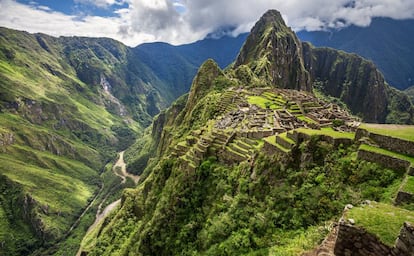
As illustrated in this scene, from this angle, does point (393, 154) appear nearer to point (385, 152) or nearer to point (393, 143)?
point (385, 152)

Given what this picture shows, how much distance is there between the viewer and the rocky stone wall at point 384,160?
1814cm

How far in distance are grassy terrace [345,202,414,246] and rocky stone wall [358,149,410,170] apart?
636 cm

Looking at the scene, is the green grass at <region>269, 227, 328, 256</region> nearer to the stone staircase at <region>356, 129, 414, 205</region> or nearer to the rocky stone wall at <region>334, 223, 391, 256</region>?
the stone staircase at <region>356, 129, 414, 205</region>

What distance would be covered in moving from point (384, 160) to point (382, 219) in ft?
27.8

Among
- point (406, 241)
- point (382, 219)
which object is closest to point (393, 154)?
point (382, 219)

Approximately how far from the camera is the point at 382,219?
1188 cm

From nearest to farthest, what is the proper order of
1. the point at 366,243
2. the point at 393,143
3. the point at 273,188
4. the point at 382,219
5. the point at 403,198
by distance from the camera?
the point at 366,243 → the point at 382,219 → the point at 403,198 → the point at 393,143 → the point at 273,188

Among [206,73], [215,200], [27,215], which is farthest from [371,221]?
[27,215]

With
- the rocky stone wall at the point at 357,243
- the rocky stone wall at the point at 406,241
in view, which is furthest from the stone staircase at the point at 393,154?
the rocky stone wall at the point at 406,241

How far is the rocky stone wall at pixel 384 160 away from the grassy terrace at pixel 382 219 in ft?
20.9

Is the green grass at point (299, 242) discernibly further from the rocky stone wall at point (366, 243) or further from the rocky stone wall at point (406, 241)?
the rocky stone wall at point (406, 241)

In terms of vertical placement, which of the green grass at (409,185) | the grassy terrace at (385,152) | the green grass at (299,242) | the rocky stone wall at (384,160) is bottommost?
the green grass at (299,242)

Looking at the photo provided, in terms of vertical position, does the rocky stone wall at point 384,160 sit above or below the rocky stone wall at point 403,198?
above

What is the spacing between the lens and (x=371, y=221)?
1170 centimetres
